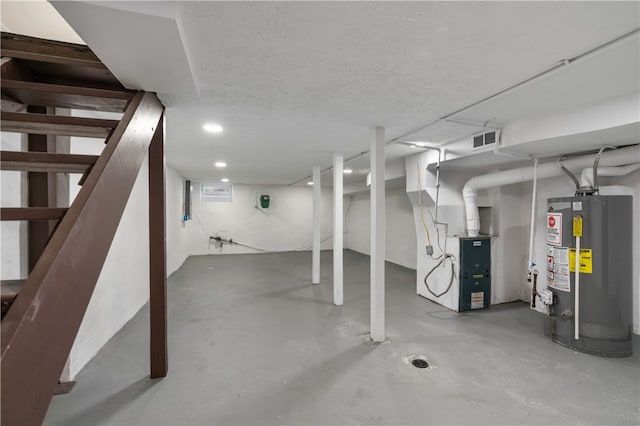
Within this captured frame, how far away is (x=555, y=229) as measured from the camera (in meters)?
2.65

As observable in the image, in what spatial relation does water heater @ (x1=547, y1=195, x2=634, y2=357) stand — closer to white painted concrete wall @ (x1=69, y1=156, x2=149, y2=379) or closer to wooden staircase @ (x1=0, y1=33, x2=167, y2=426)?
wooden staircase @ (x1=0, y1=33, x2=167, y2=426)

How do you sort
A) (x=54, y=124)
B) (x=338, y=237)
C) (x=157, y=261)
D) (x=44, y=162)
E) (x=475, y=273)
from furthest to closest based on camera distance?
1. (x=338, y=237)
2. (x=475, y=273)
3. (x=157, y=261)
4. (x=54, y=124)
5. (x=44, y=162)

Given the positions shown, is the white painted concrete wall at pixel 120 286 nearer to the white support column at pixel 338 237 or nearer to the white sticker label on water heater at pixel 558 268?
the white support column at pixel 338 237

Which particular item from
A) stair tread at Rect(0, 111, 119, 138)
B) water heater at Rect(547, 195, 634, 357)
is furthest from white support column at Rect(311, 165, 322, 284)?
stair tread at Rect(0, 111, 119, 138)

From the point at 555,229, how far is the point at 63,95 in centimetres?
408

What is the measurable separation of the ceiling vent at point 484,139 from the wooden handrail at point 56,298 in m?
3.03

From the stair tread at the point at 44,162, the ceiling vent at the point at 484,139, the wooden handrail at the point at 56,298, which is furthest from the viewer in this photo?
the ceiling vent at the point at 484,139

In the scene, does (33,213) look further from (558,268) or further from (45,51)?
(558,268)

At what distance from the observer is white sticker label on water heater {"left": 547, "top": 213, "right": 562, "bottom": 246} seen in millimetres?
2613

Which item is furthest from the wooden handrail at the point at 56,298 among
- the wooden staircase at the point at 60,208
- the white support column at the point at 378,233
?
the white support column at the point at 378,233

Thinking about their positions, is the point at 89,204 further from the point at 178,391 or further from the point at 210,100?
the point at 178,391

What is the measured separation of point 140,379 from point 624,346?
407 cm

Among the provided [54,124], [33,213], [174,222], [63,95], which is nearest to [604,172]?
[33,213]

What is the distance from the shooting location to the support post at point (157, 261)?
2.05 metres
